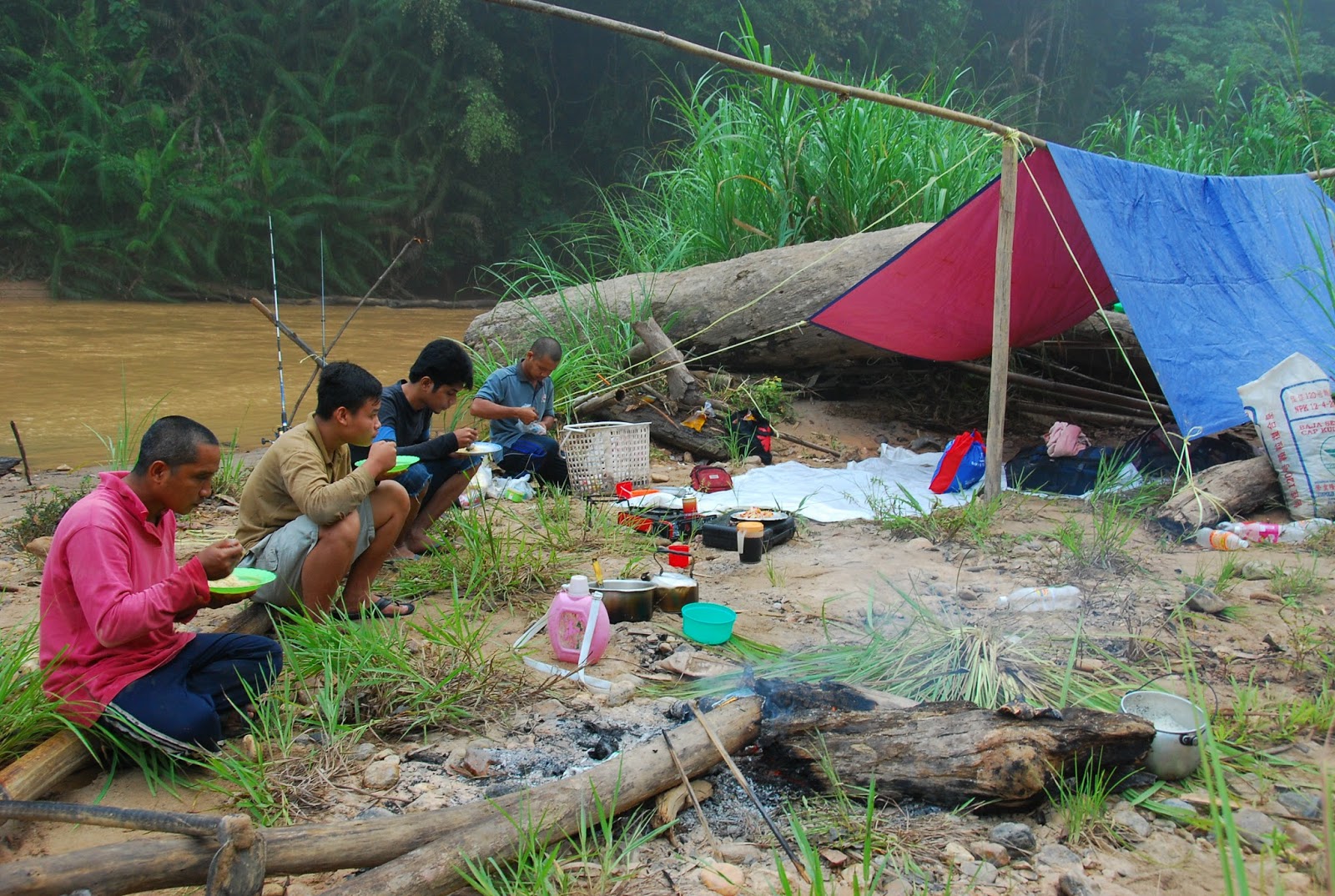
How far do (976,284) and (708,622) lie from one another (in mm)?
3749

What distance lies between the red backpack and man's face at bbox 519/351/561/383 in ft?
3.20

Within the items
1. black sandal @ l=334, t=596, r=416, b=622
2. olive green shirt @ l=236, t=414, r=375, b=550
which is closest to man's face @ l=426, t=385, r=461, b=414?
olive green shirt @ l=236, t=414, r=375, b=550

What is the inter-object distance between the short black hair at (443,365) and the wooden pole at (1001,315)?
248 centimetres

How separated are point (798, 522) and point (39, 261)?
1632 centimetres

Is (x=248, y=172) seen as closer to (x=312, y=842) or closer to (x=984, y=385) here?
(x=984, y=385)

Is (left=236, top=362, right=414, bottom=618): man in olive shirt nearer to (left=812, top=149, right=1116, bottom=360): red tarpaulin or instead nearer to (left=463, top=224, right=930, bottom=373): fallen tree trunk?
(left=812, top=149, right=1116, bottom=360): red tarpaulin

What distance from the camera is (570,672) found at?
2762 millimetres

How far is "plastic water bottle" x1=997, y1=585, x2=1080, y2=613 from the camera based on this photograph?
326cm

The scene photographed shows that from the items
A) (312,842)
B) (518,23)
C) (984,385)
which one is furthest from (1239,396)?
(518,23)

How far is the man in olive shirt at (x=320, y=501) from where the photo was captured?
9.78 feet

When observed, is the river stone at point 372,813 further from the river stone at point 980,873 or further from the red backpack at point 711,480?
the red backpack at point 711,480

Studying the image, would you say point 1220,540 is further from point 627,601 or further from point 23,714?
point 23,714

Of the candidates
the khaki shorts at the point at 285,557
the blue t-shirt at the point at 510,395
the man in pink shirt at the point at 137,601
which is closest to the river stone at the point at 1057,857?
the man in pink shirt at the point at 137,601

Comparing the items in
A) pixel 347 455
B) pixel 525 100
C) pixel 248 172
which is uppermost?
pixel 525 100
